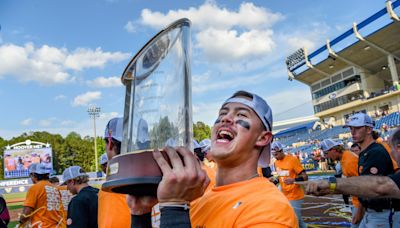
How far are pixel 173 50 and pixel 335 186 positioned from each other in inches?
97.1

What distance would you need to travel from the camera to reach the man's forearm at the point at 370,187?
3271 mm

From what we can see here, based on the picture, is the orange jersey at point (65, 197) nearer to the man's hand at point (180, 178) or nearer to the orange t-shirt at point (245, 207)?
the orange t-shirt at point (245, 207)

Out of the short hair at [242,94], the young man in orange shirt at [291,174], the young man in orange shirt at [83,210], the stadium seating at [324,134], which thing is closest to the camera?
the short hair at [242,94]

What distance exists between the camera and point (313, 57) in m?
61.4

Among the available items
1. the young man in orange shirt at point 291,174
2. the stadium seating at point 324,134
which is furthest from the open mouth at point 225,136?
the stadium seating at point 324,134

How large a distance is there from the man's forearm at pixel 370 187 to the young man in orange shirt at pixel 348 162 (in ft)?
9.41

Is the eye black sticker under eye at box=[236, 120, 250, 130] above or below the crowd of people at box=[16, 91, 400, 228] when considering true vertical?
above

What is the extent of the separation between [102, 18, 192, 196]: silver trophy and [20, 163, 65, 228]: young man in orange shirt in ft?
17.5

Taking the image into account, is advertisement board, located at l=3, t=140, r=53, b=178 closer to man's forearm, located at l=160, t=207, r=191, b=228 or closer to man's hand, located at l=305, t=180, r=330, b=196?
→ man's hand, located at l=305, t=180, r=330, b=196

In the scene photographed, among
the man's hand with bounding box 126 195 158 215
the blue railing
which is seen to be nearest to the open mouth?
the man's hand with bounding box 126 195 158 215

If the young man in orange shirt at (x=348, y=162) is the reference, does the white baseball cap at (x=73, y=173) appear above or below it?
above

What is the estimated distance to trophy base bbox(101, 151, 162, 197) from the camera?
1529 mm

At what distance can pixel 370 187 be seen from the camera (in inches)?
131

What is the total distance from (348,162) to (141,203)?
592 centimetres
